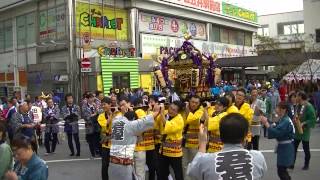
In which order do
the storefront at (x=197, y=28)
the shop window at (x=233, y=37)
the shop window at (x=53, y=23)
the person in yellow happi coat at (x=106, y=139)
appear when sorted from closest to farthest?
the person in yellow happi coat at (x=106, y=139), the shop window at (x=53, y=23), the storefront at (x=197, y=28), the shop window at (x=233, y=37)

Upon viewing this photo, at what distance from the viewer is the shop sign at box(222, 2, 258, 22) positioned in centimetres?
4316

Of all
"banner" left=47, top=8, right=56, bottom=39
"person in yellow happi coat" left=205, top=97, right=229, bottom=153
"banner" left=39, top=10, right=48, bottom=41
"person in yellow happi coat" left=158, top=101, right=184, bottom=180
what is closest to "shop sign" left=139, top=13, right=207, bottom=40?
"banner" left=47, top=8, right=56, bottom=39

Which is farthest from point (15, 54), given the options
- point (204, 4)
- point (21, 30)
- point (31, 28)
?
point (204, 4)

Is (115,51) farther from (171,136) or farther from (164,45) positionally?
(171,136)

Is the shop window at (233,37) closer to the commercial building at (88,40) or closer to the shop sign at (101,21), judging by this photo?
the commercial building at (88,40)

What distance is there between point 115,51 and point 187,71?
1847 centimetres

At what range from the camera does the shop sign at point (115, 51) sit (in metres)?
28.5

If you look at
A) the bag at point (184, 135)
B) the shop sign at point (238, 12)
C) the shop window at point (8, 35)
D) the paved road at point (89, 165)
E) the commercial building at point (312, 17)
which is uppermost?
the shop sign at point (238, 12)

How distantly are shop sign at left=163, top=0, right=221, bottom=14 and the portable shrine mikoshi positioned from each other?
77.3 ft

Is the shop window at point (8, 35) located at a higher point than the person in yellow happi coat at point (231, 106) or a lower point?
higher

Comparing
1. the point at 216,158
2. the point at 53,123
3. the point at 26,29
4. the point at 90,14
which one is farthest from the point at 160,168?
the point at 26,29

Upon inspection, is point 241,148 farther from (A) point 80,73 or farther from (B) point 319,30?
(B) point 319,30

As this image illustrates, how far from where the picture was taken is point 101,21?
30297 mm

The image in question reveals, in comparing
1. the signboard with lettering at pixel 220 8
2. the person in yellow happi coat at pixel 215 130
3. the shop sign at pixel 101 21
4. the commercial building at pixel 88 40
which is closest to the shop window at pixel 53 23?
the commercial building at pixel 88 40
